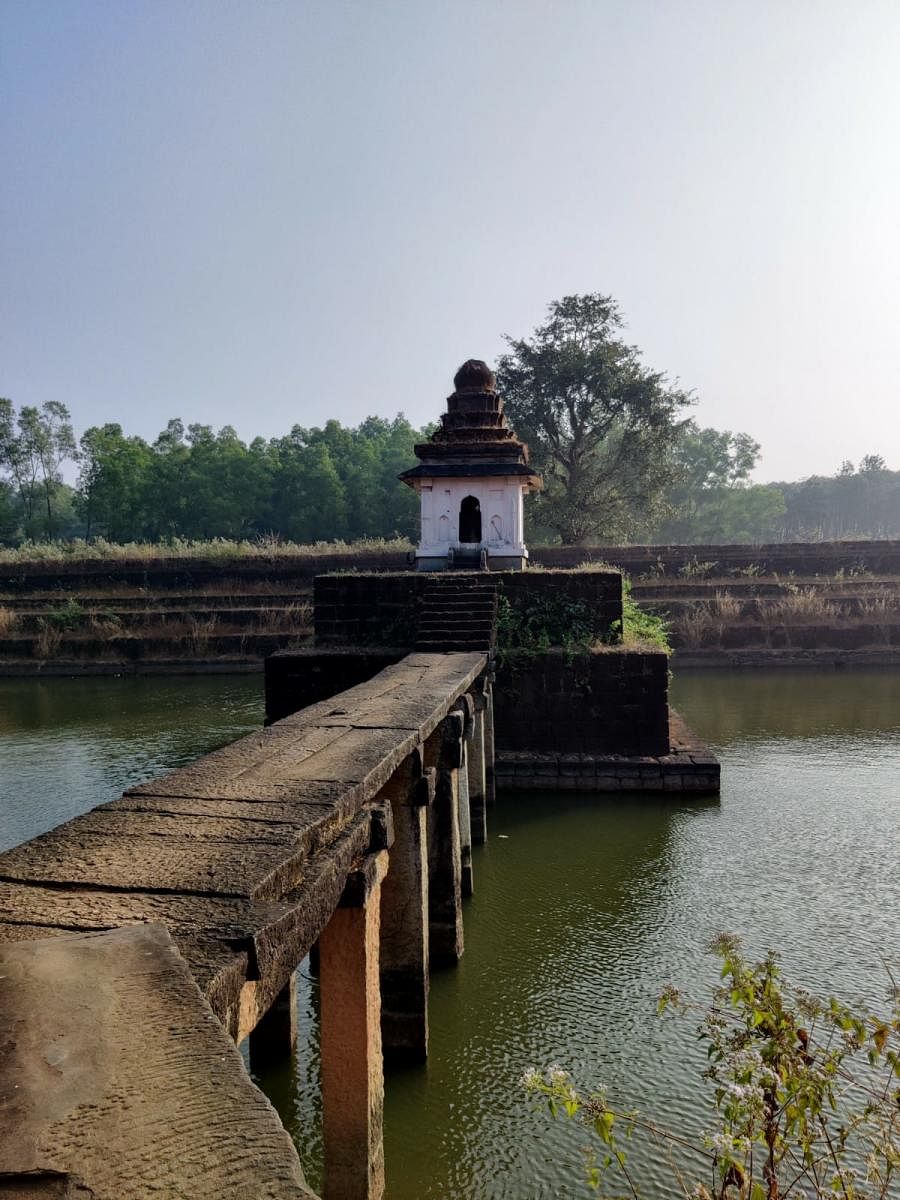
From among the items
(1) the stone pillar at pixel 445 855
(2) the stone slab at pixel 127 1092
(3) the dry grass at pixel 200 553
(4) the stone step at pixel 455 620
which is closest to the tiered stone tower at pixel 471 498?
(4) the stone step at pixel 455 620

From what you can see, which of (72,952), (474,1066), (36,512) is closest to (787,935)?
(474,1066)

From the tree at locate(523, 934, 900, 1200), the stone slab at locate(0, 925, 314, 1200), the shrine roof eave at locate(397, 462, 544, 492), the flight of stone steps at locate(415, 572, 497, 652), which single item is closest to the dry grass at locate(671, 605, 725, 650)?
the shrine roof eave at locate(397, 462, 544, 492)

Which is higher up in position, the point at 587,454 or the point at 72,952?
the point at 587,454

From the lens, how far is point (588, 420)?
2731cm

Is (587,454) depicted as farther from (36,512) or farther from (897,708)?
(36,512)

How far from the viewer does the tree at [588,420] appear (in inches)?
1035

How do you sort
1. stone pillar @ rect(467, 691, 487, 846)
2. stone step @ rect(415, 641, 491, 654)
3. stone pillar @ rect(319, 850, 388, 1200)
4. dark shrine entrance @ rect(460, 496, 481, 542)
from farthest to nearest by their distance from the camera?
dark shrine entrance @ rect(460, 496, 481, 542), stone step @ rect(415, 641, 491, 654), stone pillar @ rect(467, 691, 487, 846), stone pillar @ rect(319, 850, 388, 1200)

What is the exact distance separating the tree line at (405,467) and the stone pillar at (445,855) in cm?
2189

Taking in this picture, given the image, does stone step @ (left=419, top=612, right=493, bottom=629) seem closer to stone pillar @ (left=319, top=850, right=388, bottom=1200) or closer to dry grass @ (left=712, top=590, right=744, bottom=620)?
stone pillar @ (left=319, top=850, right=388, bottom=1200)

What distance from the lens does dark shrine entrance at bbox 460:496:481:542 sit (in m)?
14.1

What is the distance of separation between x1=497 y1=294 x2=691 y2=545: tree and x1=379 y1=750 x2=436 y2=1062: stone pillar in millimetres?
23236

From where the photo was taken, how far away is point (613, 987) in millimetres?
5352

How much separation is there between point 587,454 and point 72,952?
28.8 meters

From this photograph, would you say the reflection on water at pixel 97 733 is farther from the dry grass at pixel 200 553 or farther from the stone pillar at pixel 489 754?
the dry grass at pixel 200 553
